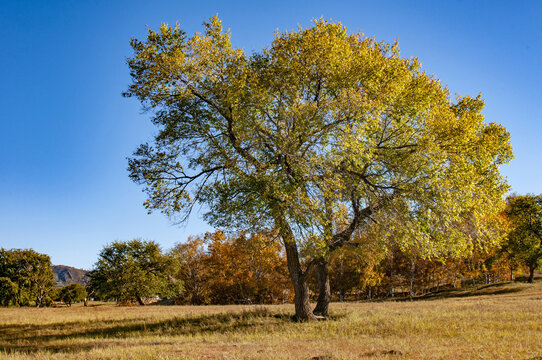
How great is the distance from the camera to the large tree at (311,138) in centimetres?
1366

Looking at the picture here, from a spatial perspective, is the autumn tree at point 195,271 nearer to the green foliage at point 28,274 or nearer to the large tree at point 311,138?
the green foliage at point 28,274

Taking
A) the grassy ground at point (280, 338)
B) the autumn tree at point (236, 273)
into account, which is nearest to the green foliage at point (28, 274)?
the autumn tree at point (236, 273)

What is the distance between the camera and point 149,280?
45031 millimetres

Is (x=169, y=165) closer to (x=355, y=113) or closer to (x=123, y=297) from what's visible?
(x=355, y=113)

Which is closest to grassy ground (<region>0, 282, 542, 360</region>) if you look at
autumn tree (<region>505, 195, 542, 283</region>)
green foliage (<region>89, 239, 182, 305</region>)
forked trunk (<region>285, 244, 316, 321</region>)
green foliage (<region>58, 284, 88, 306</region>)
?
forked trunk (<region>285, 244, 316, 321</region>)

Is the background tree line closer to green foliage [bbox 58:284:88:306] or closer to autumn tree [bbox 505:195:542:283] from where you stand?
autumn tree [bbox 505:195:542:283]

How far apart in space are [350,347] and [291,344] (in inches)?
74.6

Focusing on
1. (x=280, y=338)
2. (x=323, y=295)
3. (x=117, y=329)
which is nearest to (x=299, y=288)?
(x=323, y=295)

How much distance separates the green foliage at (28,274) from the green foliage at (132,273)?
12.8 m

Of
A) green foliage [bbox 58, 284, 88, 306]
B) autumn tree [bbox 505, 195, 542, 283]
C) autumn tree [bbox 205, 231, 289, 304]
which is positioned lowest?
green foliage [bbox 58, 284, 88, 306]

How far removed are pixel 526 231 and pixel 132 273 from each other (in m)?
52.1

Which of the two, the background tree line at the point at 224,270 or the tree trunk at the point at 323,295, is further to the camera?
the background tree line at the point at 224,270

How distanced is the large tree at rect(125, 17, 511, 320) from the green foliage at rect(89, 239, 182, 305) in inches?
1353

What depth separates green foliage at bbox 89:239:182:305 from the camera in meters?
44.4
